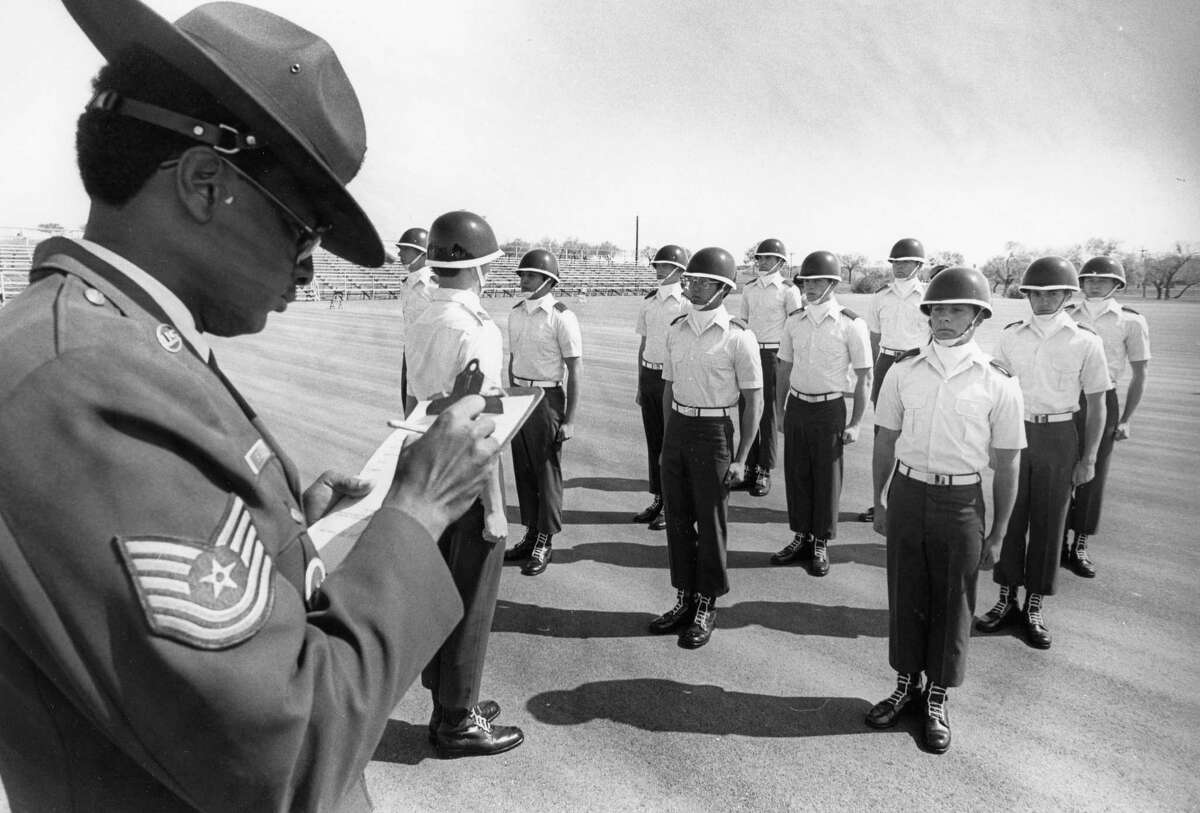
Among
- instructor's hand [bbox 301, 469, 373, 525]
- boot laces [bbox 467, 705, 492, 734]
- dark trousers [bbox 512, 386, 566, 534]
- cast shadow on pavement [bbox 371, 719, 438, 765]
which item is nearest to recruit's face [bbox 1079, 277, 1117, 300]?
dark trousers [bbox 512, 386, 566, 534]

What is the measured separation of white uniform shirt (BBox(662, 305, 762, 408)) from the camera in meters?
5.27

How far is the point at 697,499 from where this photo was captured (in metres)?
5.10

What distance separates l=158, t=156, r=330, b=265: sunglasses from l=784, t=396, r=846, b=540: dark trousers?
215 inches

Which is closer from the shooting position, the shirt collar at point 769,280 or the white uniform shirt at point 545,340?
the white uniform shirt at point 545,340

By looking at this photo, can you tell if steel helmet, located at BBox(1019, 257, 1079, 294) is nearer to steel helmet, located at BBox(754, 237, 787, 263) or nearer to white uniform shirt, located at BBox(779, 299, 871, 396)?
white uniform shirt, located at BBox(779, 299, 871, 396)

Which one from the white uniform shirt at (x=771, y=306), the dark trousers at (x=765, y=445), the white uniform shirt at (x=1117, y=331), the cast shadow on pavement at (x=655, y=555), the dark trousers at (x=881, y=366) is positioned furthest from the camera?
the white uniform shirt at (x=771, y=306)

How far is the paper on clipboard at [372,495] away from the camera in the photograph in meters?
1.52

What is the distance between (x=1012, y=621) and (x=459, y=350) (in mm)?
4221

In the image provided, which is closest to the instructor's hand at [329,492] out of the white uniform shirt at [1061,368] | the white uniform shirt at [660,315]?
the white uniform shirt at [1061,368]

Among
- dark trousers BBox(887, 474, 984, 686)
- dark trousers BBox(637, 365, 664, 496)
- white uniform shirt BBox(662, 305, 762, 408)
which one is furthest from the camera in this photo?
dark trousers BBox(637, 365, 664, 496)

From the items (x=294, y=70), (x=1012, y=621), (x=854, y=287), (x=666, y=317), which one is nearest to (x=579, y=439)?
(x=666, y=317)

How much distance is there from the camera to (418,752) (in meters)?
3.65

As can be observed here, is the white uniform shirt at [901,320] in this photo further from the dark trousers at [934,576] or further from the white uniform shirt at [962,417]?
the dark trousers at [934,576]

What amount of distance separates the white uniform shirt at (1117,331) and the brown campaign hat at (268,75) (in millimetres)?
7120
